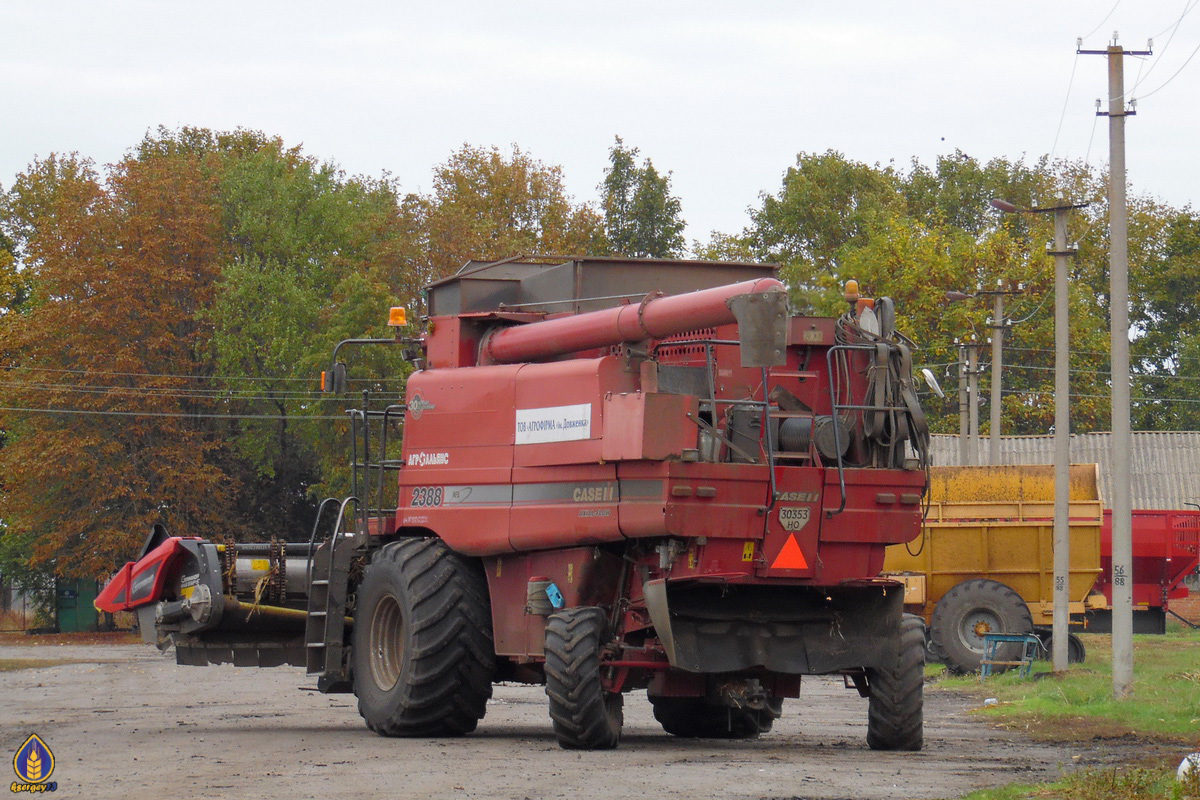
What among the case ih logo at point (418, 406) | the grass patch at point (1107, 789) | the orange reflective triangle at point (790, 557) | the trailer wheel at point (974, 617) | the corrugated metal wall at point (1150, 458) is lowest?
the grass patch at point (1107, 789)

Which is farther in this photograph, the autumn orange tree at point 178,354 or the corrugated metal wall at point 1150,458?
the corrugated metal wall at point 1150,458

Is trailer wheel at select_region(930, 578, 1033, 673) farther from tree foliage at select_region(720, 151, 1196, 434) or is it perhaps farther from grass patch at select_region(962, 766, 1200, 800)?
tree foliage at select_region(720, 151, 1196, 434)

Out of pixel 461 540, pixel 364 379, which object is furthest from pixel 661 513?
pixel 364 379

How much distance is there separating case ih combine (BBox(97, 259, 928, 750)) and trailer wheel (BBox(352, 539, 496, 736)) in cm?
2

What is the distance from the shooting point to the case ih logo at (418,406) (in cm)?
1529

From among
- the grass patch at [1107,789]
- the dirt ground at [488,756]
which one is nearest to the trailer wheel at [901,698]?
the dirt ground at [488,756]

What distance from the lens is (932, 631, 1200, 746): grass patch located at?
1590 centimetres

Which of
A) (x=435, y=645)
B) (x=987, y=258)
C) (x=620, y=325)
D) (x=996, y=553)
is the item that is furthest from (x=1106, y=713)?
(x=987, y=258)

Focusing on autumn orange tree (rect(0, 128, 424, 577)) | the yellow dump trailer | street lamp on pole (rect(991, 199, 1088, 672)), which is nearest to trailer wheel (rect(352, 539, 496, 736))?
street lamp on pole (rect(991, 199, 1088, 672))

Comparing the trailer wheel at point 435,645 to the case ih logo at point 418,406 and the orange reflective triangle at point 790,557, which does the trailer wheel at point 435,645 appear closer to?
the case ih logo at point 418,406

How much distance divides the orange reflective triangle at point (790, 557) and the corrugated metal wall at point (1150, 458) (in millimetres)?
38120

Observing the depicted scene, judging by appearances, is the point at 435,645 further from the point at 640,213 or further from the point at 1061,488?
the point at 640,213

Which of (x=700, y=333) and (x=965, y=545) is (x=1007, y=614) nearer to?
(x=965, y=545)

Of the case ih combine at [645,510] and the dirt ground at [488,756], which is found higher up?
the case ih combine at [645,510]
